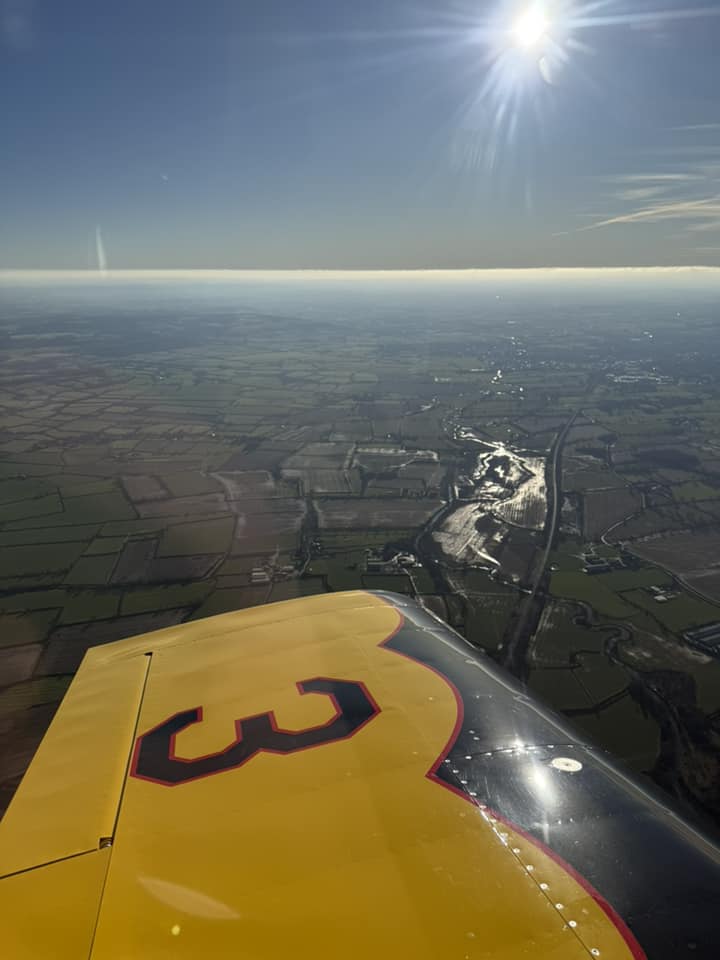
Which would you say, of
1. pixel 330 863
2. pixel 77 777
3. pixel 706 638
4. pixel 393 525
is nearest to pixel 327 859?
pixel 330 863

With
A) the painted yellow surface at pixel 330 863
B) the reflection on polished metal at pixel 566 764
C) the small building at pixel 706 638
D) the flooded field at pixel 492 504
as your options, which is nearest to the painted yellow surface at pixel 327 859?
the painted yellow surface at pixel 330 863

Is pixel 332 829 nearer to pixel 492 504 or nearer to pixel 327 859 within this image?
pixel 327 859

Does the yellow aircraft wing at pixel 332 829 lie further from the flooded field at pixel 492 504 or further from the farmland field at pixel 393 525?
the flooded field at pixel 492 504

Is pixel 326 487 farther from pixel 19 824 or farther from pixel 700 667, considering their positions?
pixel 19 824

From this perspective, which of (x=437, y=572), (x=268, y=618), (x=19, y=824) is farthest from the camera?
(x=437, y=572)

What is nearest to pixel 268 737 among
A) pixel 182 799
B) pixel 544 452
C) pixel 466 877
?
pixel 182 799
